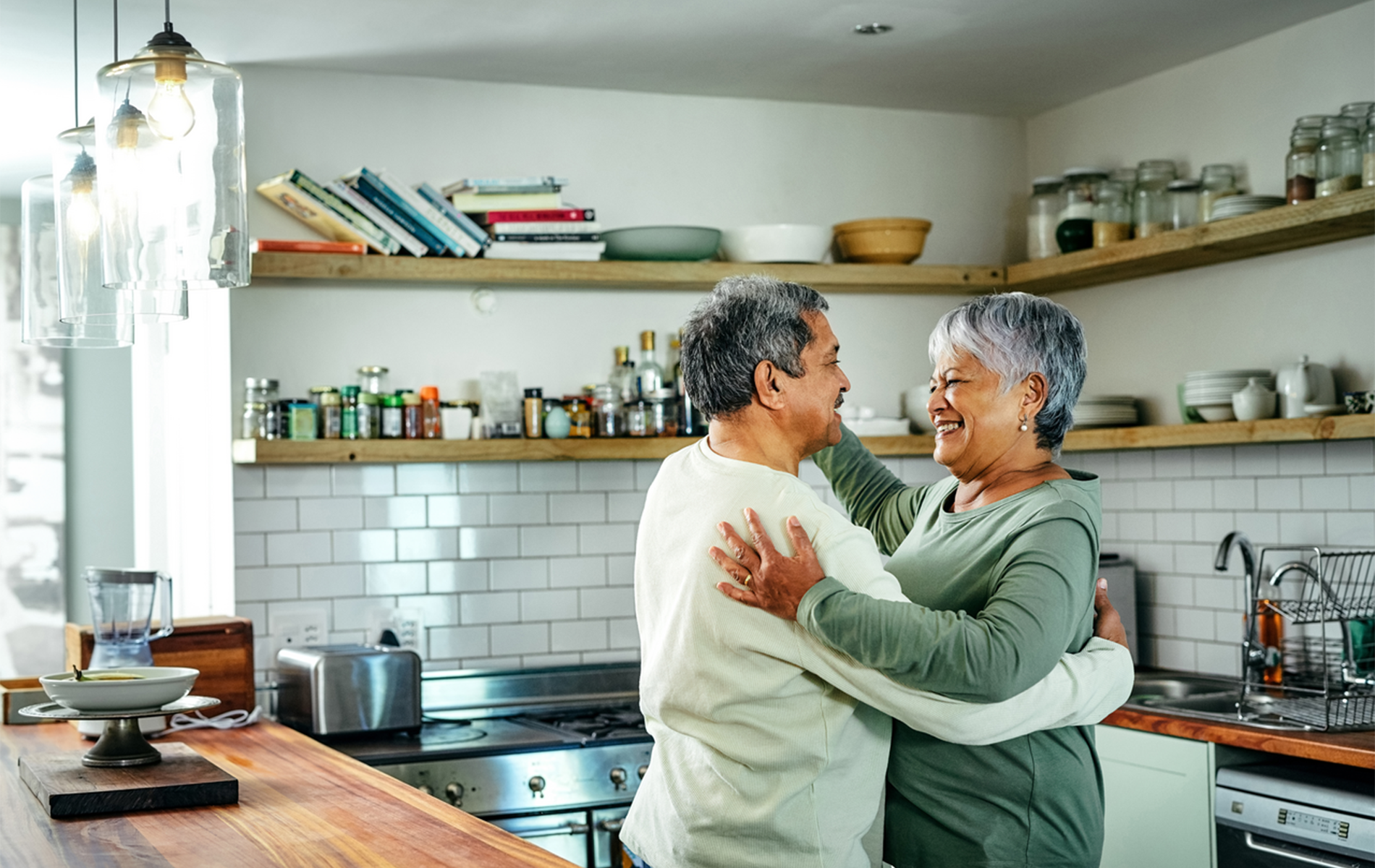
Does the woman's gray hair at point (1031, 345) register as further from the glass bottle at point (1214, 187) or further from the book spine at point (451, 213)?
the book spine at point (451, 213)

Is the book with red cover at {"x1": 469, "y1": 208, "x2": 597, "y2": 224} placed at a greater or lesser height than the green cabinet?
greater

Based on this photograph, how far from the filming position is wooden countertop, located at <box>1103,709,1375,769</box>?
2.89 metres

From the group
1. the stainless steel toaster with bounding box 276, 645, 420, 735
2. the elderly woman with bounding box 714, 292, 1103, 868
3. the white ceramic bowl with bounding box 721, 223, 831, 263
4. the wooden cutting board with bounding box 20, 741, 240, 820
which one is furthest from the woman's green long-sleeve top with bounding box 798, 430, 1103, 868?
the white ceramic bowl with bounding box 721, 223, 831, 263

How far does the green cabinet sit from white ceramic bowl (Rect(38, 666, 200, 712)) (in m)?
2.07

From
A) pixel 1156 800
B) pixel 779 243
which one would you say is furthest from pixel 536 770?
pixel 779 243

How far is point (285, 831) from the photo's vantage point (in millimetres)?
2166

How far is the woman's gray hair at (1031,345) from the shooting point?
6.66ft

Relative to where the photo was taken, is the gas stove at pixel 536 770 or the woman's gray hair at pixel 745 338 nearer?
the woman's gray hair at pixel 745 338

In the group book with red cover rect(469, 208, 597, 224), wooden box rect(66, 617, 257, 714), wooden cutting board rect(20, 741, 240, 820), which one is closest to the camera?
wooden cutting board rect(20, 741, 240, 820)

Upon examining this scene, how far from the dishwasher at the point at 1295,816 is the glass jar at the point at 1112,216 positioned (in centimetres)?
160

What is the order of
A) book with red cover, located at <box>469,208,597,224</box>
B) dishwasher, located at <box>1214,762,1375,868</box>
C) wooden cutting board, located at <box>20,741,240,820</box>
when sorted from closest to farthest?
wooden cutting board, located at <box>20,741,240,820</box>, dishwasher, located at <box>1214,762,1375,868</box>, book with red cover, located at <box>469,208,597,224</box>

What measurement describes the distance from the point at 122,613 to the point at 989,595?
2.04 metres

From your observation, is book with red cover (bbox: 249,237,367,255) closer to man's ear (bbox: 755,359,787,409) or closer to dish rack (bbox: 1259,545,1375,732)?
man's ear (bbox: 755,359,787,409)

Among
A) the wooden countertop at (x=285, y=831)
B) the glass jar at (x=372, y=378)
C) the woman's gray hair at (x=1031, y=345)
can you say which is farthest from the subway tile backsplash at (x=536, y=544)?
the woman's gray hair at (x=1031, y=345)
